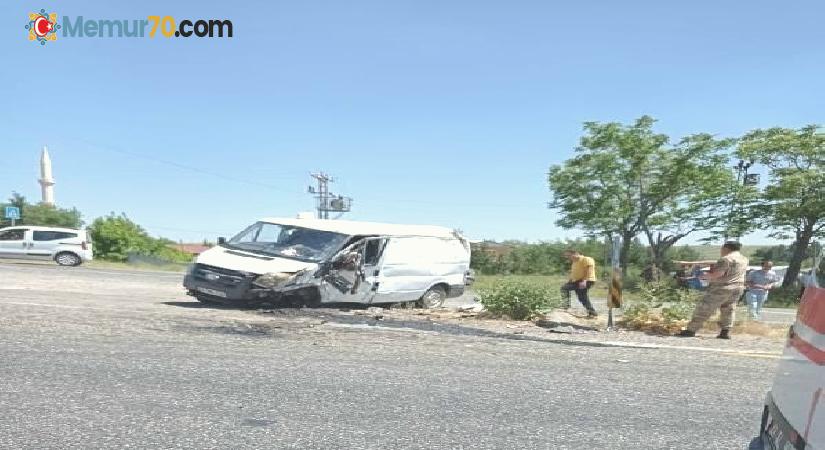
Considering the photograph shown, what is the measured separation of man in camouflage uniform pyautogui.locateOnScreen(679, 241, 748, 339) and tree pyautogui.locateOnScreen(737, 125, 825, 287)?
22366 millimetres

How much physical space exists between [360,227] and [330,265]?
1.57 m

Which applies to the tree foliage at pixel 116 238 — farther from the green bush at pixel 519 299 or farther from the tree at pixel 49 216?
the green bush at pixel 519 299

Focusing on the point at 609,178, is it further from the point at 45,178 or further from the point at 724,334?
the point at 45,178

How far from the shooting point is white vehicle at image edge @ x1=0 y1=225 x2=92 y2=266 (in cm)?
2775

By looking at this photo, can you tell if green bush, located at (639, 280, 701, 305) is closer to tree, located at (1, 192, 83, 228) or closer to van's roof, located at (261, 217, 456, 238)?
van's roof, located at (261, 217, 456, 238)

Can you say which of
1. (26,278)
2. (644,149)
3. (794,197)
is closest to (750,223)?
(794,197)

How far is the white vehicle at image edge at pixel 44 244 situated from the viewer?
27.8 m

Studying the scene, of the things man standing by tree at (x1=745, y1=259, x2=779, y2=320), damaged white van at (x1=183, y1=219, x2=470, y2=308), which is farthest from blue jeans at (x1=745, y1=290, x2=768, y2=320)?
damaged white van at (x1=183, y1=219, x2=470, y2=308)

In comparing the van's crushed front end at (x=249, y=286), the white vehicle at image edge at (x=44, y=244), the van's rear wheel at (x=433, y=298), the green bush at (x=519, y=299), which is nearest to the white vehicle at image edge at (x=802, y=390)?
the green bush at (x=519, y=299)

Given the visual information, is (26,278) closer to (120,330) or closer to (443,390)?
(120,330)

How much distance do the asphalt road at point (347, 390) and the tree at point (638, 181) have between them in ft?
84.0

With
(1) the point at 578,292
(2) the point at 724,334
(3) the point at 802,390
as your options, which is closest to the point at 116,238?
(1) the point at 578,292

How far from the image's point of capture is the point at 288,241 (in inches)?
481

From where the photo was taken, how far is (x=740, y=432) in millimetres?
4730
